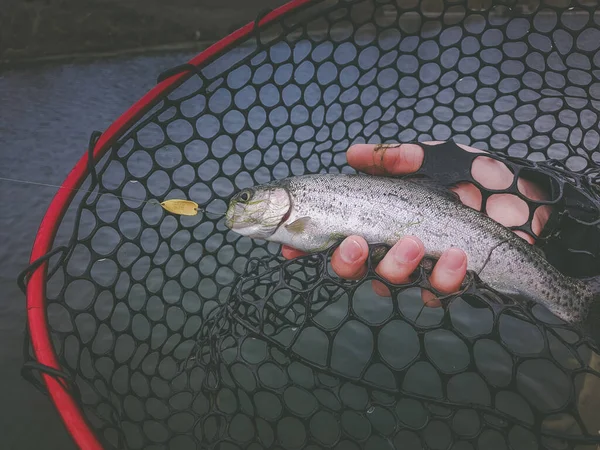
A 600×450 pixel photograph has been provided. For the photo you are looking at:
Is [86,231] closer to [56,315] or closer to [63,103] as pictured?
[56,315]

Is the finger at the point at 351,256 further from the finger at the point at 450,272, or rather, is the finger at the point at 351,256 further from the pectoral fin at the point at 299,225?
the pectoral fin at the point at 299,225

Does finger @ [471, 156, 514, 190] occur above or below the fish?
above

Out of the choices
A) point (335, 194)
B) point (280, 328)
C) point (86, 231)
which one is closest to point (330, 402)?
point (280, 328)

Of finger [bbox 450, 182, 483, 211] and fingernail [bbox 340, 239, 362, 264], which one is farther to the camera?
finger [bbox 450, 182, 483, 211]

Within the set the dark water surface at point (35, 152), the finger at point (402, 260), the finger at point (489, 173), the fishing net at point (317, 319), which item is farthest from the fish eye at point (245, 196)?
the dark water surface at point (35, 152)

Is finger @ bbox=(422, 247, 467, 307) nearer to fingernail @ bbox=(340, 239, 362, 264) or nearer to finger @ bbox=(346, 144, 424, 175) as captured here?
fingernail @ bbox=(340, 239, 362, 264)

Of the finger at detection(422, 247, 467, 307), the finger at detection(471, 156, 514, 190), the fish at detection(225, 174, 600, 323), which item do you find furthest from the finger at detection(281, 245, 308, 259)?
the finger at detection(471, 156, 514, 190)
